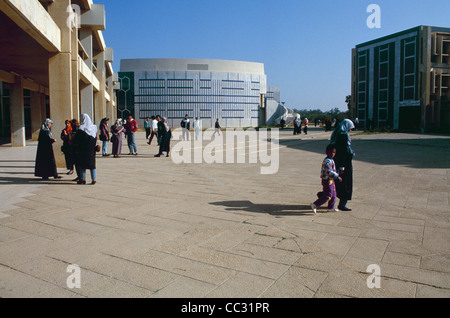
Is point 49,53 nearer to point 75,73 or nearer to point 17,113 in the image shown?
point 75,73

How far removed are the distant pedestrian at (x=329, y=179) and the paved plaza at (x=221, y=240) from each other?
7.2 inches

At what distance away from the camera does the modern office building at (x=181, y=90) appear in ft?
187

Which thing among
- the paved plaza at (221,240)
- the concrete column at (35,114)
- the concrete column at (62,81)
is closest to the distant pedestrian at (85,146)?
the paved plaza at (221,240)

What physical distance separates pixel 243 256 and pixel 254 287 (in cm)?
72

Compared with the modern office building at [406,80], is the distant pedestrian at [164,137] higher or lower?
lower

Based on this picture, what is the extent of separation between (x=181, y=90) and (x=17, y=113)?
40.8 meters

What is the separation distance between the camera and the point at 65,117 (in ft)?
35.7

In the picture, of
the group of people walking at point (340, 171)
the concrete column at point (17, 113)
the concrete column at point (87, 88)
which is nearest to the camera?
the group of people walking at point (340, 171)

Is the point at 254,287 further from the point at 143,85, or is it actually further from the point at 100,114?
the point at 143,85

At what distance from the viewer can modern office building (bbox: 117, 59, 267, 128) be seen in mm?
57125

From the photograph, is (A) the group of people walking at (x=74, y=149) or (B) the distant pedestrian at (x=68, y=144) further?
(B) the distant pedestrian at (x=68, y=144)

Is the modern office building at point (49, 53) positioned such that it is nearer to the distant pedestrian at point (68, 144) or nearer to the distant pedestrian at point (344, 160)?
the distant pedestrian at point (68, 144)

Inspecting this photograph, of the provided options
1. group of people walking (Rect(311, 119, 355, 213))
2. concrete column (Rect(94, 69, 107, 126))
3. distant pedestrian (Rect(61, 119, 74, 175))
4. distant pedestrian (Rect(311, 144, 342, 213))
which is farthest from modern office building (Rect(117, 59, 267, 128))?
distant pedestrian (Rect(311, 144, 342, 213))
